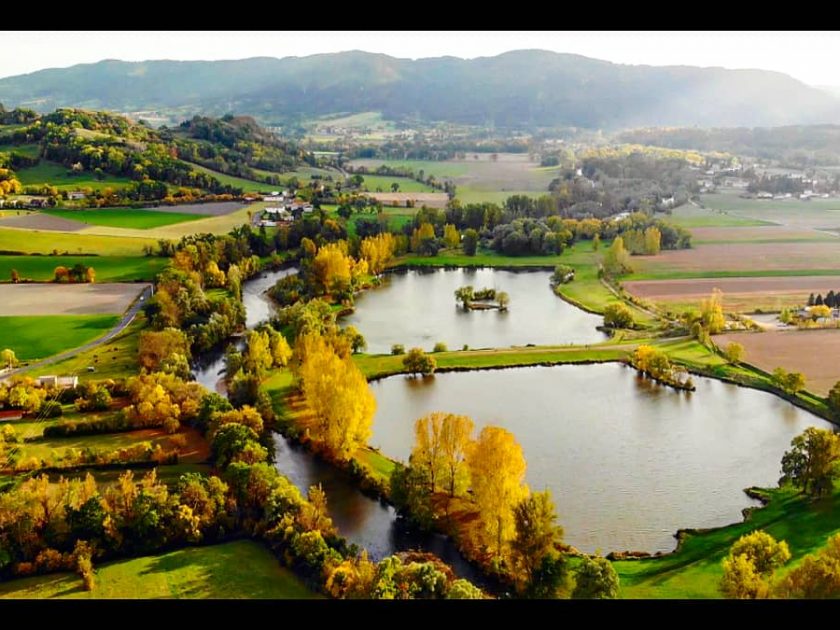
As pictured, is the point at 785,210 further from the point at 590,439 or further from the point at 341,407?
the point at 341,407

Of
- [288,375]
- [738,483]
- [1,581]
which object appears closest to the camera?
[1,581]

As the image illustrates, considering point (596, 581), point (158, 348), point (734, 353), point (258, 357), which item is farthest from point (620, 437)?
point (158, 348)

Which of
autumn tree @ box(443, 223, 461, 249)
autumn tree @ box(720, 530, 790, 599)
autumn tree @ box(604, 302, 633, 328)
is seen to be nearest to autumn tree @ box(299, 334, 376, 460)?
autumn tree @ box(720, 530, 790, 599)

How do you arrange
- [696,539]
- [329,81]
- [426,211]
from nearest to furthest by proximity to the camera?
[696,539] → [426,211] → [329,81]

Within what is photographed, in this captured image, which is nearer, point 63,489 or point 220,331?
point 63,489

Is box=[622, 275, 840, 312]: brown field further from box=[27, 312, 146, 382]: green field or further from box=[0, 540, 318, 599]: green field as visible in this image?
box=[0, 540, 318, 599]: green field
